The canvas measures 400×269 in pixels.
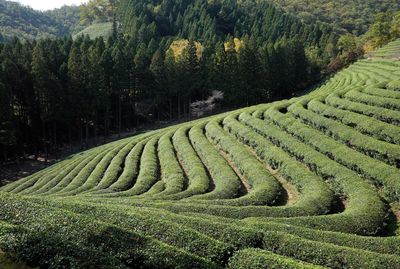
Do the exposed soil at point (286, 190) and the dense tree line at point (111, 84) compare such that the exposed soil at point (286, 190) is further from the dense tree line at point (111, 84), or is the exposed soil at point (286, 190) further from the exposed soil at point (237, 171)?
the dense tree line at point (111, 84)

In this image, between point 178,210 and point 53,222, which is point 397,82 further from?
point 53,222

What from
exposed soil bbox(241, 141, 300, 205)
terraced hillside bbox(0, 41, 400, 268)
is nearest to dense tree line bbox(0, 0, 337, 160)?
terraced hillside bbox(0, 41, 400, 268)

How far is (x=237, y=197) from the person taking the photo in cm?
2497

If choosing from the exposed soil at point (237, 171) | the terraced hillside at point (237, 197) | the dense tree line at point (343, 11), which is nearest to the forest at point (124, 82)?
the terraced hillside at point (237, 197)

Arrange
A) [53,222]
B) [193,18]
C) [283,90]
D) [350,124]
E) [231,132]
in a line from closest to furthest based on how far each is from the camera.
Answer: [53,222] < [350,124] < [231,132] < [283,90] < [193,18]

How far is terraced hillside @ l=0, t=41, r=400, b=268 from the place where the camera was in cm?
1087

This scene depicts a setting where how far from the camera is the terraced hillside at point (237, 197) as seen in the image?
35.7 ft

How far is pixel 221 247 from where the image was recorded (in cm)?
1177

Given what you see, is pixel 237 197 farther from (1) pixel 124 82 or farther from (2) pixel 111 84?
(1) pixel 124 82

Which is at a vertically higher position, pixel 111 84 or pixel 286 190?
pixel 111 84

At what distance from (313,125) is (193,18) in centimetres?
11177

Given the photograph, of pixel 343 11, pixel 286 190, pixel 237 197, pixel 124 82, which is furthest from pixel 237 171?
pixel 343 11

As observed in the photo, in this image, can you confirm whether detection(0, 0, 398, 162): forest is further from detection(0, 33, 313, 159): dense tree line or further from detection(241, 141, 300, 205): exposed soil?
detection(241, 141, 300, 205): exposed soil

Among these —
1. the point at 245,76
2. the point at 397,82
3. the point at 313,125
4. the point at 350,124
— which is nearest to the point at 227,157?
the point at 313,125
